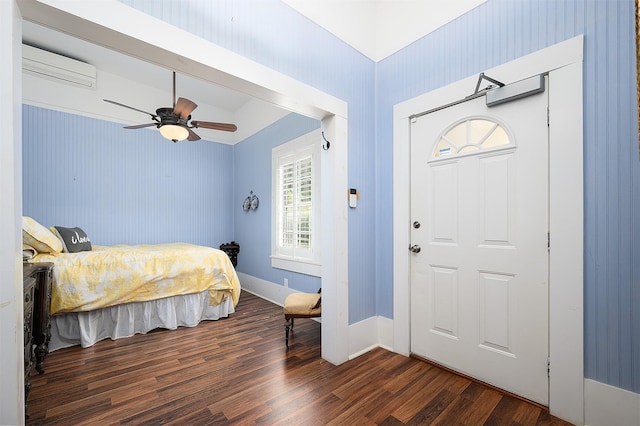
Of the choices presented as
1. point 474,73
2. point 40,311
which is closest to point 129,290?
point 40,311

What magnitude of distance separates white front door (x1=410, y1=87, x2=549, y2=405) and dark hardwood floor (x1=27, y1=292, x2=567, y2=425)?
25cm

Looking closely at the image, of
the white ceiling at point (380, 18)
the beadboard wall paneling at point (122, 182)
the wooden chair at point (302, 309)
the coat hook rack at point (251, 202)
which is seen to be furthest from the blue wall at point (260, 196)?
the white ceiling at point (380, 18)

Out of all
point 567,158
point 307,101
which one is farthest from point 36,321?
point 567,158

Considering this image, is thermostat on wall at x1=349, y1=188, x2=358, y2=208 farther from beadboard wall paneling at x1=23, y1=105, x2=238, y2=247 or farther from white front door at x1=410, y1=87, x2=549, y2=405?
beadboard wall paneling at x1=23, y1=105, x2=238, y2=247

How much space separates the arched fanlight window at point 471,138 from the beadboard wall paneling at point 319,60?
695 mm

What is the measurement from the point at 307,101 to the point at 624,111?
1940 mm

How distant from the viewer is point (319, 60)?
2.36 meters

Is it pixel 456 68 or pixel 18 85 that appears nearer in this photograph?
pixel 18 85

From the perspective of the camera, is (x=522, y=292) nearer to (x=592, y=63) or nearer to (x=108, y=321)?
(x=592, y=63)

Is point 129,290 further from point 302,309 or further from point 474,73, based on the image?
point 474,73

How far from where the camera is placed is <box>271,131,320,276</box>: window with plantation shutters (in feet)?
12.3

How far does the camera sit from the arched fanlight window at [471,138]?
Result: 6.64ft

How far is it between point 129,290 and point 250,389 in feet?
A: 5.96

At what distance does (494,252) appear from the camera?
2018mm
